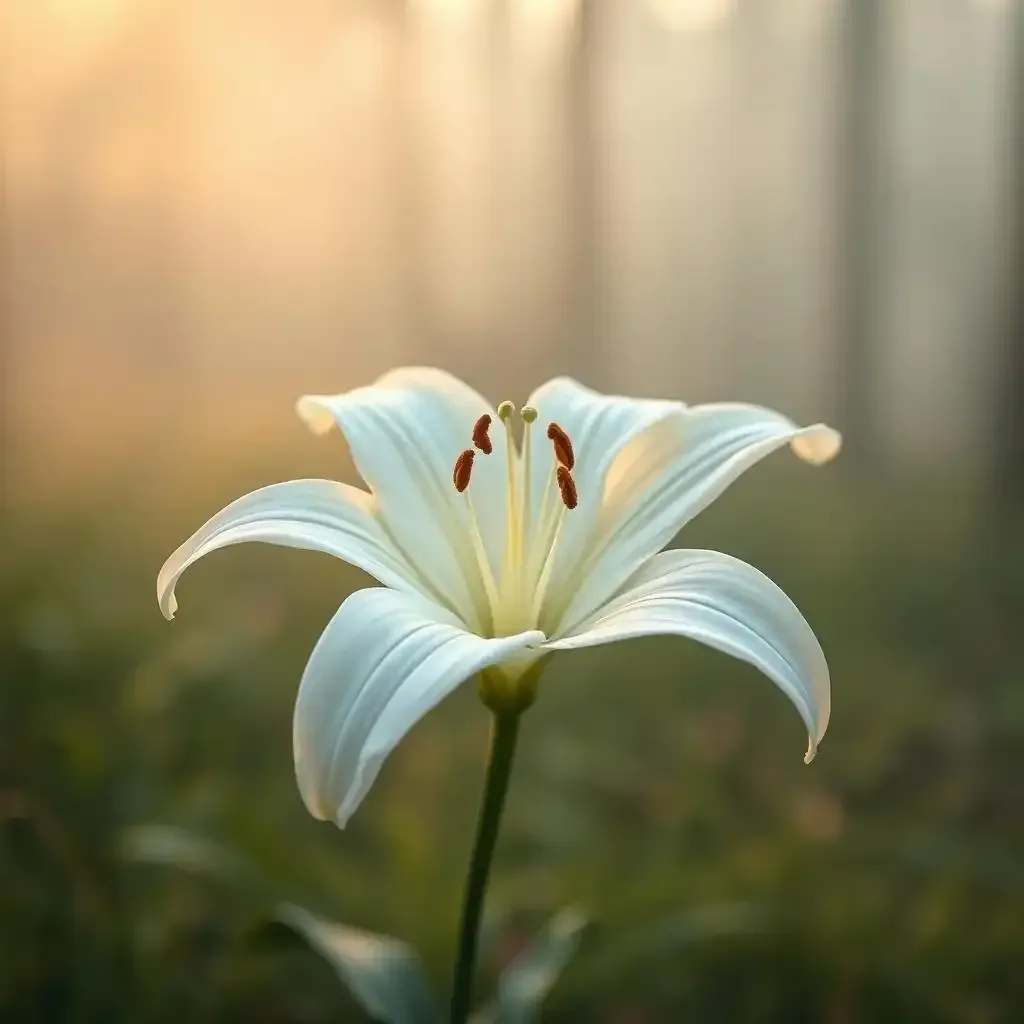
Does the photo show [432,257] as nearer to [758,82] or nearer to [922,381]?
[758,82]

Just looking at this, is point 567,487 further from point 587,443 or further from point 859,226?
point 859,226

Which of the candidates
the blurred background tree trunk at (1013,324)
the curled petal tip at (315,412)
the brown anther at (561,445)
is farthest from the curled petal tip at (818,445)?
the blurred background tree trunk at (1013,324)

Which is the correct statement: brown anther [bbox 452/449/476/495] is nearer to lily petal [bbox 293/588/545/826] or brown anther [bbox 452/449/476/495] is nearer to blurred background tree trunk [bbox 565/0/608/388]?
lily petal [bbox 293/588/545/826]

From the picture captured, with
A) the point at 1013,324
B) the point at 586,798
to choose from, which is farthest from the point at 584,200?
the point at 586,798

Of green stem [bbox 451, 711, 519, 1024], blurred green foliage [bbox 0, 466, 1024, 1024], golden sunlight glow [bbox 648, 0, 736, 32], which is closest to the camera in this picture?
green stem [bbox 451, 711, 519, 1024]

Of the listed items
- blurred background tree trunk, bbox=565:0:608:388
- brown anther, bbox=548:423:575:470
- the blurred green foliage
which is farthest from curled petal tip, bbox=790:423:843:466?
blurred background tree trunk, bbox=565:0:608:388

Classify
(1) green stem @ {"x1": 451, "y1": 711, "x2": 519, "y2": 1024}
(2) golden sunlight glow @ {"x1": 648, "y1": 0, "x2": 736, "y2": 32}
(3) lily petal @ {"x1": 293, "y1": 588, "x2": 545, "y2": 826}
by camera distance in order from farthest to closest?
(2) golden sunlight glow @ {"x1": 648, "y1": 0, "x2": 736, "y2": 32} < (1) green stem @ {"x1": 451, "y1": 711, "x2": 519, "y2": 1024} < (3) lily petal @ {"x1": 293, "y1": 588, "x2": 545, "y2": 826}
